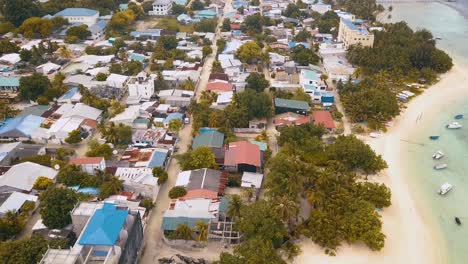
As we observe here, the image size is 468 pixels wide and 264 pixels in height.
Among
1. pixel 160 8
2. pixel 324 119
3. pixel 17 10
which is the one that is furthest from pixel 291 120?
pixel 17 10

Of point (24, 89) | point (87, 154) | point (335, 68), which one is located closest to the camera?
point (87, 154)

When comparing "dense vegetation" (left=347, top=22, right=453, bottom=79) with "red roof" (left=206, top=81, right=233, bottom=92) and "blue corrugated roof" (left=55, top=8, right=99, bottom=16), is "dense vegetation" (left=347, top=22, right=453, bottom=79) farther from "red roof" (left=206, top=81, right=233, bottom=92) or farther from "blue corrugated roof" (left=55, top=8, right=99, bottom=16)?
"blue corrugated roof" (left=55, top=8, right=99, bottom=16)

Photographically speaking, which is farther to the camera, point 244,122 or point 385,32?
point 385,32

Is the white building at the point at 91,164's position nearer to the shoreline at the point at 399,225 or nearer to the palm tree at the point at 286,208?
the palm tree at the point at 286,208

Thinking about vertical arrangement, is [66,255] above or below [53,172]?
above

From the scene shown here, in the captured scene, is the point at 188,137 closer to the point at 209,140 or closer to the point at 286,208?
the point at 209,140

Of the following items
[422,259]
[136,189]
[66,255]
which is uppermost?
[66,255]

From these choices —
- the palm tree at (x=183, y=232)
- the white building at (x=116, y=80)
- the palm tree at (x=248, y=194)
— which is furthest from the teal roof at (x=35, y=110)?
the palm tree at (x=248, y=194)

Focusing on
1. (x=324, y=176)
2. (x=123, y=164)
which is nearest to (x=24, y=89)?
(x=123, y=164)

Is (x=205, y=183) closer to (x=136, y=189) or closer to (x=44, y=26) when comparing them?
(x=136, y=189)
